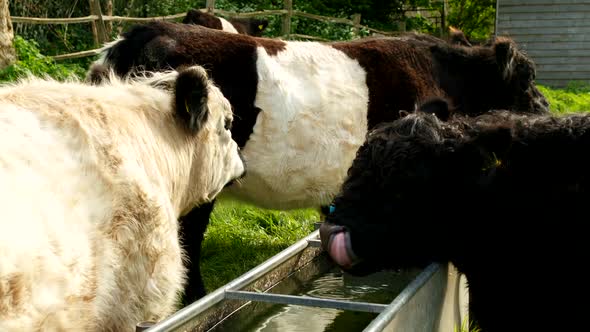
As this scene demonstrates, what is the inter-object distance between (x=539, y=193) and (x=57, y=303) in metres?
1.96

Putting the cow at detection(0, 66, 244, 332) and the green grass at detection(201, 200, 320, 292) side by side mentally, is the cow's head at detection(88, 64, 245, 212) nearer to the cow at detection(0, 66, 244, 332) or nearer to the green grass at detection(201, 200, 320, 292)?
the cow at detection(0, 66, 244, 332)

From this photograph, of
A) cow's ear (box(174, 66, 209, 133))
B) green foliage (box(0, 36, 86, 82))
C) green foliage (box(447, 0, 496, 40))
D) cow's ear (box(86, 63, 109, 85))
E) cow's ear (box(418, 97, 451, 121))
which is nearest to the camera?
cow's ear (box(174, 66, 209, 133))

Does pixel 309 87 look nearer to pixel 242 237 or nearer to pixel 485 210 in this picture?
pixel 242 237

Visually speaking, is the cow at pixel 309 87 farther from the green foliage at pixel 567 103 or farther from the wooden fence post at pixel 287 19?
the wooden fence post at pixel 287 19

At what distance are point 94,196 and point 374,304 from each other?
4.27 ft

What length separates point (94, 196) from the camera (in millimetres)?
2879

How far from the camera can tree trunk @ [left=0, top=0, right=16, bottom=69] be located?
26.6 feet

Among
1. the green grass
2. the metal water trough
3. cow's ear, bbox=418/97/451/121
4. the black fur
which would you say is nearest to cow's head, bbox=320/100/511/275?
the metal water trough

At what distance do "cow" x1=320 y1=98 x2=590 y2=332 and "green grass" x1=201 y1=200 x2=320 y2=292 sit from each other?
2.76 meters

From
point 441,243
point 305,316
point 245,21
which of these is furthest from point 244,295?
point 245,21

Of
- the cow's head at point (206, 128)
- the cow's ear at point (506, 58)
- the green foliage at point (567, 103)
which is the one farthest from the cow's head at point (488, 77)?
the green foliage at point (567, 103)

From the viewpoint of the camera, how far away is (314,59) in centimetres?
582

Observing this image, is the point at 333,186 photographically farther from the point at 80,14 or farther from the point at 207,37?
the point at 80,14

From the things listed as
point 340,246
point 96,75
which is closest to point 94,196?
point 340,246
